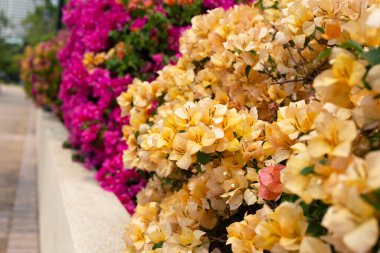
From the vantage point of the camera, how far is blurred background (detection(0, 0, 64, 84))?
30.8 meters

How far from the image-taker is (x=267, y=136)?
56.8 inches

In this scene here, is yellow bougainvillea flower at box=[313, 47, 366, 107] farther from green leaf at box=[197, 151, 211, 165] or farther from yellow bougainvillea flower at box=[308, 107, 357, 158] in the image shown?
green leaf at box=[197, 151, 211, 165]

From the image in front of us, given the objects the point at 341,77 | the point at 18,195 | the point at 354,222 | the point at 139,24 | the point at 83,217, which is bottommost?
the point at 18,195

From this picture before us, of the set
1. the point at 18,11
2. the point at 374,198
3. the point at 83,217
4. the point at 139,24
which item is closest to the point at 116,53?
the point at 139,24

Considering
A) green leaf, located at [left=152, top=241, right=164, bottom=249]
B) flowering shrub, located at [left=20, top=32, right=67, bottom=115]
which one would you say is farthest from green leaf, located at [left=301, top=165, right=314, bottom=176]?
flowering shrub, located at [left=20, top=32, right=67, bottom=115]

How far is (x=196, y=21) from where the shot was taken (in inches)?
95.3

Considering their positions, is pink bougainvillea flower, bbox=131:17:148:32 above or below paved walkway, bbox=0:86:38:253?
above

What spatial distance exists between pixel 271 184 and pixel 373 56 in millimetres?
448

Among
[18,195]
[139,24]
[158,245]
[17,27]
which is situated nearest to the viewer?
[158,245]

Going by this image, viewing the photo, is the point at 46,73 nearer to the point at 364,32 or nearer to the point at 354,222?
the point at 364,32

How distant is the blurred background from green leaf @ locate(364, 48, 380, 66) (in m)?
25.9

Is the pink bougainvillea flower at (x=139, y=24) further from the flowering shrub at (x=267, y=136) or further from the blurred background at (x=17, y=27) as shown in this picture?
the blurred background at (x=17, y=27)

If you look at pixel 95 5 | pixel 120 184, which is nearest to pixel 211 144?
pixel 120 184

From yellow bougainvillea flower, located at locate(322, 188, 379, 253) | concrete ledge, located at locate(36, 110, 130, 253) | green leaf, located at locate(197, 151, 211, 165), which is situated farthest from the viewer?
concrete ledge, located at locate(36, 110, 130, 253)
